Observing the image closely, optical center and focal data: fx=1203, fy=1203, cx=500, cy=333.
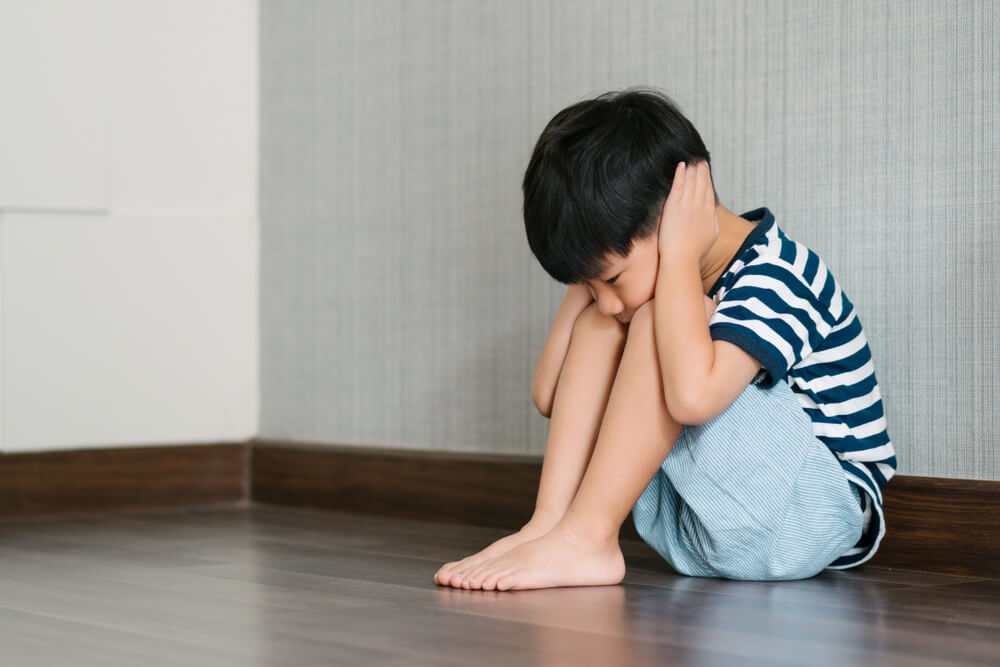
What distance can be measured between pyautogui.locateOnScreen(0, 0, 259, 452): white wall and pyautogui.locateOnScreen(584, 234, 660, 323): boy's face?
1070 mm

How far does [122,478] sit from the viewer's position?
1.96 metres

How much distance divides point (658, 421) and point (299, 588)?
39 cm

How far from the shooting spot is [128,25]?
6.54 feet

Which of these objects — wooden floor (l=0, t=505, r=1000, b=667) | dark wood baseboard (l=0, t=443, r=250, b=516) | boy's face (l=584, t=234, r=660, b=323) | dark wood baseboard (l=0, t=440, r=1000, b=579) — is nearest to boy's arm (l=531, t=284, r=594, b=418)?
boy's face (l=584, t=234, r=660, b=323)

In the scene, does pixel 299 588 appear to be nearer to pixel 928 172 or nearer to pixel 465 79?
pixel 928 172

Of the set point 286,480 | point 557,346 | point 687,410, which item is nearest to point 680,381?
point 687,410

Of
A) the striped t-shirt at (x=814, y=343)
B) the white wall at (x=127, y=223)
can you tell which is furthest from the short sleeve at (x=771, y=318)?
the white wall at (x=127, y=223)

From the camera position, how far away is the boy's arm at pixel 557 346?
1296 millimetres

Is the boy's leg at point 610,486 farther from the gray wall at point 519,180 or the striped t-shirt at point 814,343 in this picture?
the gray wall at point 519,180

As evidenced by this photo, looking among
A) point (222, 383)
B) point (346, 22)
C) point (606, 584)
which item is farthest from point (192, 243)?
point (606, 584)

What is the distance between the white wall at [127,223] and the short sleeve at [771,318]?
1.16 meters

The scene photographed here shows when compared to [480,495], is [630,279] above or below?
above

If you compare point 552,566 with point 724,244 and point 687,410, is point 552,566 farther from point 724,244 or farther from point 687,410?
point 724,244

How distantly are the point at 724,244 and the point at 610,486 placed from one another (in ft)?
0.92
